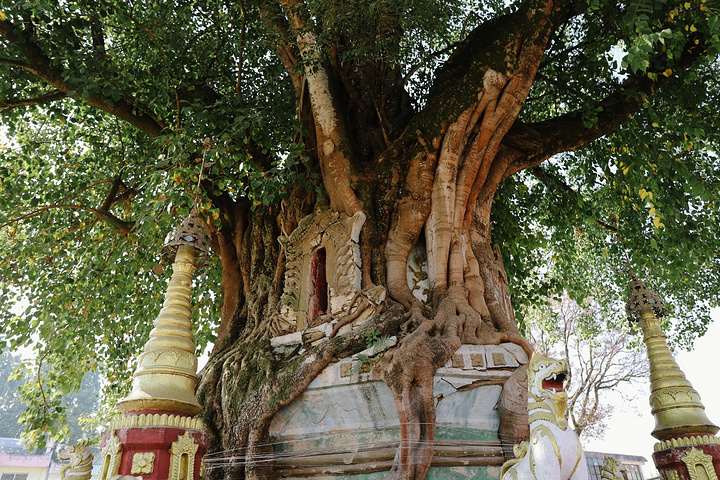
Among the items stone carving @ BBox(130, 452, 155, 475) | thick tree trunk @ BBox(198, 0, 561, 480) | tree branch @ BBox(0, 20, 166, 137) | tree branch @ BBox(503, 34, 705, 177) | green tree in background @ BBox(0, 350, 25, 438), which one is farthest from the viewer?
green tree in background @ BBox(0, 350, 25, 438)

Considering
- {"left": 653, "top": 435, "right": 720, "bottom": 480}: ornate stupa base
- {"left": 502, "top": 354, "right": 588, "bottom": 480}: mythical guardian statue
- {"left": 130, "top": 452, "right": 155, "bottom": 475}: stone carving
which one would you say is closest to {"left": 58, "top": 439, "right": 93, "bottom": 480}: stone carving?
{"left": 130, "top": 452, "right": 155, "bottom": 475}: stone carving

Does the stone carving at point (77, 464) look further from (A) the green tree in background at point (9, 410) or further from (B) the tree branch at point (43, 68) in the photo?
(A) the green tree in background at point (9, 410)

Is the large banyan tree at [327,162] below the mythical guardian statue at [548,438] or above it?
above

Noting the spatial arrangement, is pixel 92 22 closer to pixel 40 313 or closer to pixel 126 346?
pixel 40 313

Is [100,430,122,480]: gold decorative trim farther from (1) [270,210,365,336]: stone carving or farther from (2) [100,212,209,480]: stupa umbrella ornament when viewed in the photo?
(1) [270,210,365,336]: stone carving

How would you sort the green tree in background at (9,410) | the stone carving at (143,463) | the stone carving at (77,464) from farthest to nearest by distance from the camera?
1. the green tree in background at (9,410)
2. the stone carving at (77,464)
3. the stone carving at (143,463)

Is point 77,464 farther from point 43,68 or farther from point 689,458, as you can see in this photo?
point 43,68

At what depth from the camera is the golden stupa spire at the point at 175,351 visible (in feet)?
12.1

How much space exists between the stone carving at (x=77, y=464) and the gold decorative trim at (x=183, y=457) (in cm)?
83

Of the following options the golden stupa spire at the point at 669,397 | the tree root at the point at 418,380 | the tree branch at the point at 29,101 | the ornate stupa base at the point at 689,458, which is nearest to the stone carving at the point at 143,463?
the tree root at the point at 418,380

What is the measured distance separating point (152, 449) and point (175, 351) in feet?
2.27

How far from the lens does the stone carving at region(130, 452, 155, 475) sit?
135 inches

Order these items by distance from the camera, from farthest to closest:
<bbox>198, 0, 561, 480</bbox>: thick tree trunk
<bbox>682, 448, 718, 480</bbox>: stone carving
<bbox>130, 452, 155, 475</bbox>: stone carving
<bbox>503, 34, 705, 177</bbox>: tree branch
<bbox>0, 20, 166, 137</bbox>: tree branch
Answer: <bbox>503, 34, 705, 177</bbox>: tree branch < <bbox>0, 20, 166, 137</bbox>: tree branch < <bbox>198, 0, 561, 480</bbox>: thick tree trunk < <bbox>682, 448, 718, 480</bbox>: stone carving < <bbox>130, 452, 155, 475</bbox>: stone carving

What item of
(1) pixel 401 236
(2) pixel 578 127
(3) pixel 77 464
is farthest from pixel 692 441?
(3) pixel 77 464
